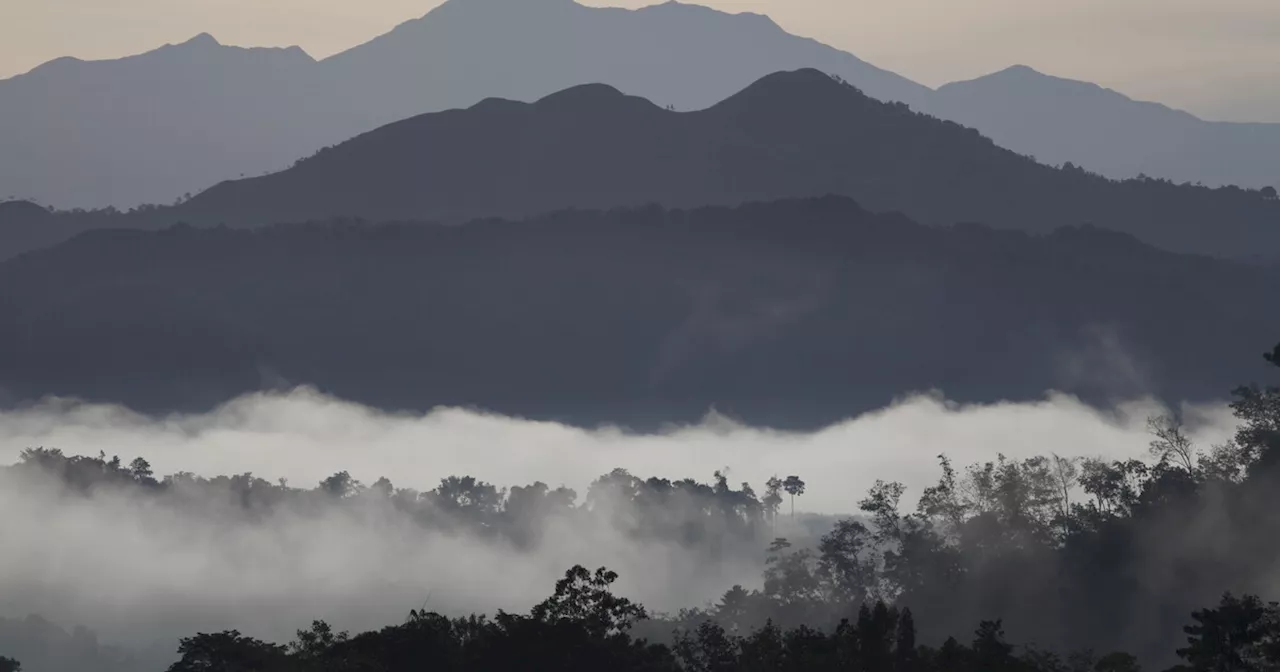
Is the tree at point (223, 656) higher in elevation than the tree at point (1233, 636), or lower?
higher

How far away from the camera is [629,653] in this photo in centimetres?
8919

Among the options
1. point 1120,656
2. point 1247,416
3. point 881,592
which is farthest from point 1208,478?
point 1120,656

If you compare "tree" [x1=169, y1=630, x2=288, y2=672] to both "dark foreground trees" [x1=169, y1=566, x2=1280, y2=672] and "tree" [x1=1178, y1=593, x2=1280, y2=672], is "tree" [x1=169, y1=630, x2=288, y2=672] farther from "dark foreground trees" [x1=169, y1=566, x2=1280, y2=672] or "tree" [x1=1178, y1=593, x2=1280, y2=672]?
"tree" [x1=1178, y1=593, x2=1280, y2=672]

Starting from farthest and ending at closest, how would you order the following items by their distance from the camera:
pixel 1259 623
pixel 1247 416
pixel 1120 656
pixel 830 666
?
pixel 1247 416
pixel 1120 656
pixel 830 666
pixel 1259 623

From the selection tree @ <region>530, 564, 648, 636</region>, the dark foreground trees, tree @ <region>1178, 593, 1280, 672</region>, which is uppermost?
tree @ <region>530, 564, 648, 636</region>

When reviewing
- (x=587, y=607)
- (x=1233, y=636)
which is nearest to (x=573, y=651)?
(x=587, y=607)

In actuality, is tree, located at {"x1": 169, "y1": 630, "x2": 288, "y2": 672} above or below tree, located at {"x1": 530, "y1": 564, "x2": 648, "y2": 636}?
below

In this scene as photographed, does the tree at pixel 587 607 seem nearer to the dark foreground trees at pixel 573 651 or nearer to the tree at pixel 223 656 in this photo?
the dark foreground trees at pixel 573 651

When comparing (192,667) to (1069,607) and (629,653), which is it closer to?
(629,653)

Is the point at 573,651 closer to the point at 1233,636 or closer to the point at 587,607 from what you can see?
the point at 587,607

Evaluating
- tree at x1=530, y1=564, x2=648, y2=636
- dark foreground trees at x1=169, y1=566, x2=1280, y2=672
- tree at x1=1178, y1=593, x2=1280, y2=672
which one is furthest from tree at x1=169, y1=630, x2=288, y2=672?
tree at x1=1178, y1=593, x2=1280, y2=672

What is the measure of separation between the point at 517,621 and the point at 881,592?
77.8 metres

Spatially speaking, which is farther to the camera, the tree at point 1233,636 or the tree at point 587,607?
the tree at point 587,607

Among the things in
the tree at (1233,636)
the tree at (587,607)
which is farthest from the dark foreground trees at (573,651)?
the tree at (1233,636)
